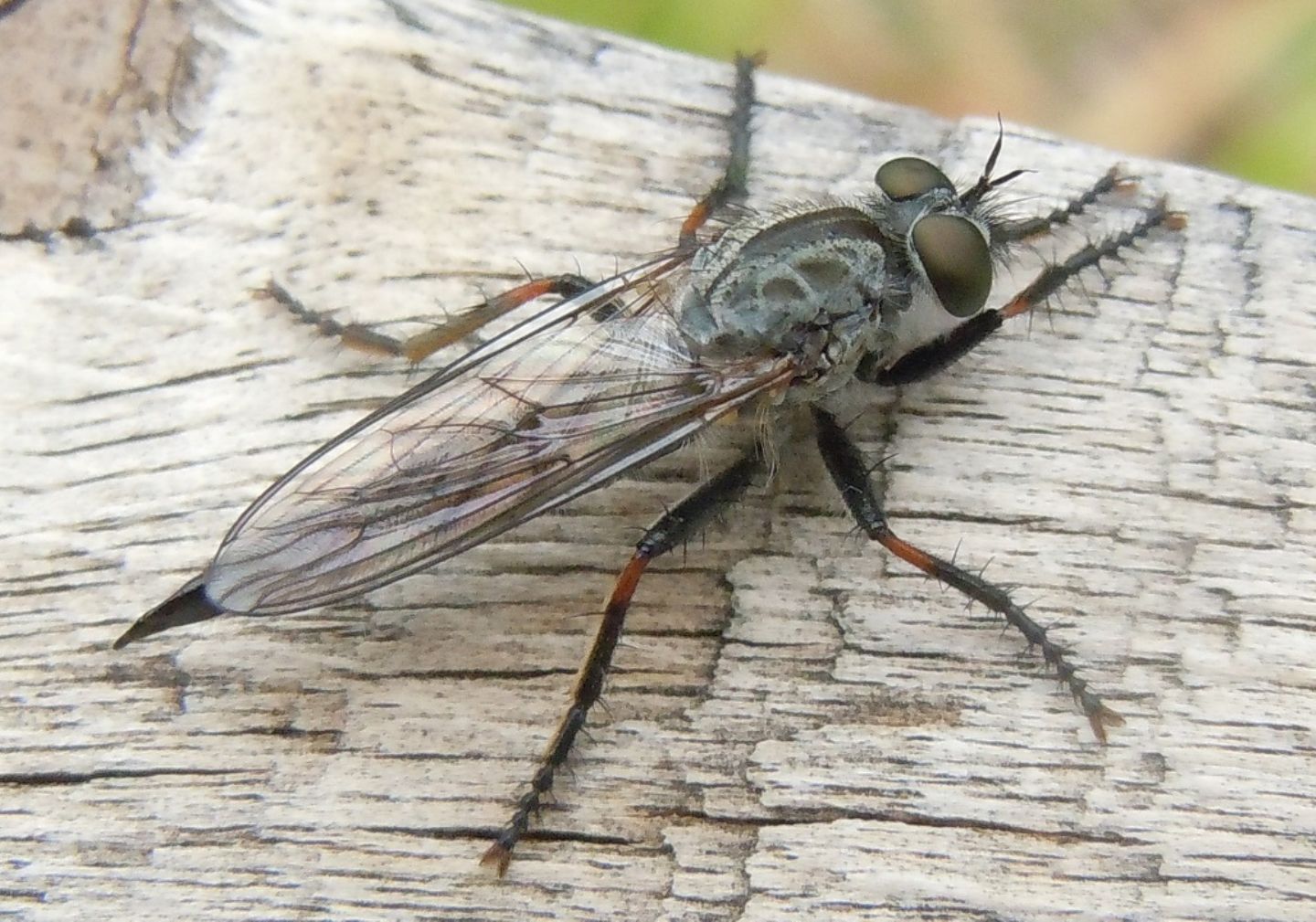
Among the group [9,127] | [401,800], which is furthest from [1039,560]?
[9,127]

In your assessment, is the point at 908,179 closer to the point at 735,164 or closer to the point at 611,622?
the point at 735,164

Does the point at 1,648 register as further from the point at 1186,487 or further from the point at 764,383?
the point at 1186,487

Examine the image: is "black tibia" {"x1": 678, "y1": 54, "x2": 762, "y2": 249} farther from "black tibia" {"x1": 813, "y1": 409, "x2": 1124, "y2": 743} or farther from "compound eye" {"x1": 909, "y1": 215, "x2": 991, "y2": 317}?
"black tibia" {"x1": 813, "y1": 409, "x2": 1124, "y2": 743}

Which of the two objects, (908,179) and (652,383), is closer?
(652,383)

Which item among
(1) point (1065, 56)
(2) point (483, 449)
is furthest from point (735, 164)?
(1) point (1065, 56)

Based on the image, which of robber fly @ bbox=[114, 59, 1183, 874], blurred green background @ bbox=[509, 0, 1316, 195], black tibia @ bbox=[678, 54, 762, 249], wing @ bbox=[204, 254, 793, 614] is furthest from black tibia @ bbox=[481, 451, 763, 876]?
blurred green background @ bbox=[509, 0, 1316, 195]

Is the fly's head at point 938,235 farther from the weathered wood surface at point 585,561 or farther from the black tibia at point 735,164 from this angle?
the black tibia at point 735,164
